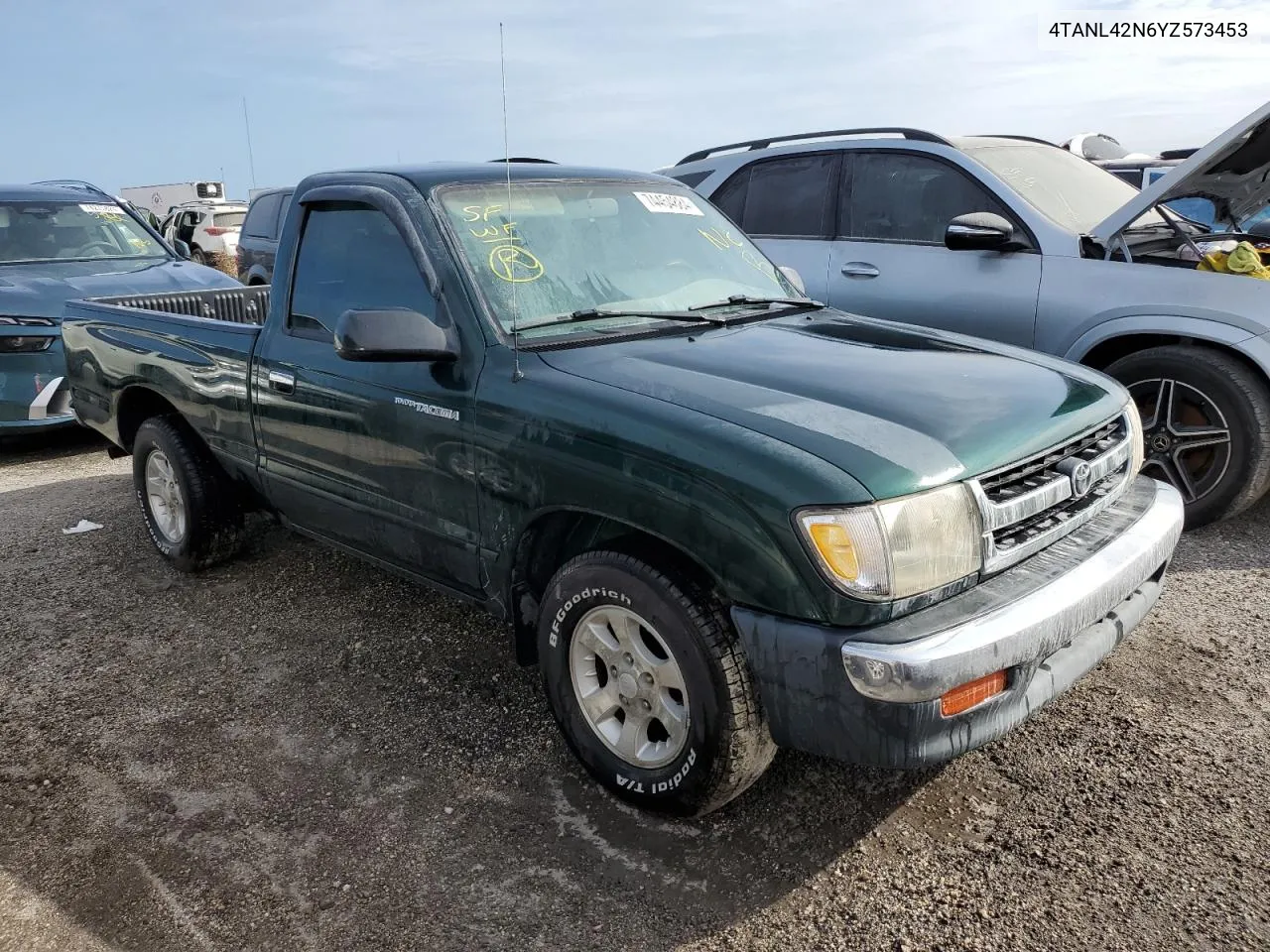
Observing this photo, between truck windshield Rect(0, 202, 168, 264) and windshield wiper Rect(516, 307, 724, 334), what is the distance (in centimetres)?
667

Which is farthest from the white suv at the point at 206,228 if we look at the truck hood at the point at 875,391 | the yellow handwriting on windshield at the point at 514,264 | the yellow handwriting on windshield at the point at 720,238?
the truck hood at the point at 875,391

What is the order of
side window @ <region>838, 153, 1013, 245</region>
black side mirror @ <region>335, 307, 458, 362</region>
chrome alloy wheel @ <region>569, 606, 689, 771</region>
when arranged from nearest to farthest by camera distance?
chrome alloy wheel @ <region>569, 606, 689, 771</region>
black side mirror @ <region>335, 307, 458, 362</region>
side window @ <region>838, 153, 1013, 245</region>

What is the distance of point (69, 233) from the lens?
822 centimetres

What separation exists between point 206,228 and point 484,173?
15.7m

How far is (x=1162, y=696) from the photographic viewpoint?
3.29 meters

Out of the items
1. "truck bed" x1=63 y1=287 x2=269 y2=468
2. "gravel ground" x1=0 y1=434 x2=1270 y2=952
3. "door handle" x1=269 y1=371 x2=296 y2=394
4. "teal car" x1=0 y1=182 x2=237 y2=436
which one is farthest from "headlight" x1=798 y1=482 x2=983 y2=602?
"teal car" x1=0 y1=182 x2=237 y2=436

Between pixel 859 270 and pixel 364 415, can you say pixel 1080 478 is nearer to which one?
pixel 364 415

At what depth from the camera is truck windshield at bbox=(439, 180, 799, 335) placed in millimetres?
3150

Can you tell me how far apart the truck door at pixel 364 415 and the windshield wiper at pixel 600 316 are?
211 millimetres

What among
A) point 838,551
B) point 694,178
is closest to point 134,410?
point 694,178

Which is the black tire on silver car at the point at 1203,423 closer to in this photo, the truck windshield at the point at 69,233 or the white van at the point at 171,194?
the truck windshield at the point at 69,233

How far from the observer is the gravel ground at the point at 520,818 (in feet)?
7.80

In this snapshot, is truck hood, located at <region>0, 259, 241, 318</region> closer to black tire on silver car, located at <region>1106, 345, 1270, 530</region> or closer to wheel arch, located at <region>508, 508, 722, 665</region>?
wheel arch, located at <region>508, 508, 722, 665</region>

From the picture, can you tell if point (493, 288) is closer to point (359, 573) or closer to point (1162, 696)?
point (359, 573)
